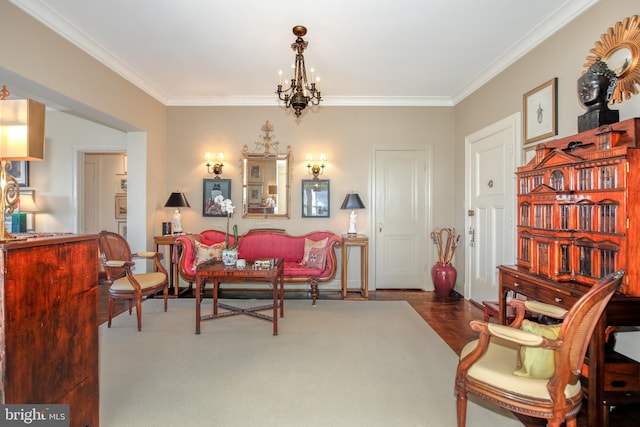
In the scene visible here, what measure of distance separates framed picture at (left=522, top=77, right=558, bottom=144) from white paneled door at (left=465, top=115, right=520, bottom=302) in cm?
19

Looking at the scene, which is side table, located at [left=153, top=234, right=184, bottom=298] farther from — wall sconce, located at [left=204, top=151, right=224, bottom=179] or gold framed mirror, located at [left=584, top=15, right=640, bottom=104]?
gold framed mirror, located at [left=584, top=15, right=640, bottom=104]

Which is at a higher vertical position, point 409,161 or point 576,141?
point 409,161

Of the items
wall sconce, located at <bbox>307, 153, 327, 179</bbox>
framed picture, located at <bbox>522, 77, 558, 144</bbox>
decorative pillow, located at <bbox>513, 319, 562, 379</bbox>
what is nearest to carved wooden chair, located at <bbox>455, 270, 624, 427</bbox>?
decorative pillow, located at <bbox>513, 319, 562, 379</bbox>

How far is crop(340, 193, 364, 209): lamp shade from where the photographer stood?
5.02m

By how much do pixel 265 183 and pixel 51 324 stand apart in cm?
396

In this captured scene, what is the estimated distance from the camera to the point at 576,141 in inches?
92.6

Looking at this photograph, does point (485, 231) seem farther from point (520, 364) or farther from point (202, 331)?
point (202, 331)

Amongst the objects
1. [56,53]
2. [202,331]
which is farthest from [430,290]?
[56,53]

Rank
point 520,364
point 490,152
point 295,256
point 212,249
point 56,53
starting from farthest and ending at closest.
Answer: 1. point 295,256
2. point 212,249
3. point 490,152
4. point 56,53
5. point 520,364

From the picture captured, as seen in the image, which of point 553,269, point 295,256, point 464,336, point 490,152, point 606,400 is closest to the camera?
point 606,400

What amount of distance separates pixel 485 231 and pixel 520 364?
287 centimetres

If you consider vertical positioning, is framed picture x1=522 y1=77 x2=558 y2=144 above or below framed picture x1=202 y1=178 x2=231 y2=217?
above

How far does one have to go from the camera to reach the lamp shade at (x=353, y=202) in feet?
16.5

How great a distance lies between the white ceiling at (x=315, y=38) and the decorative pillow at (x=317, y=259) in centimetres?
238
